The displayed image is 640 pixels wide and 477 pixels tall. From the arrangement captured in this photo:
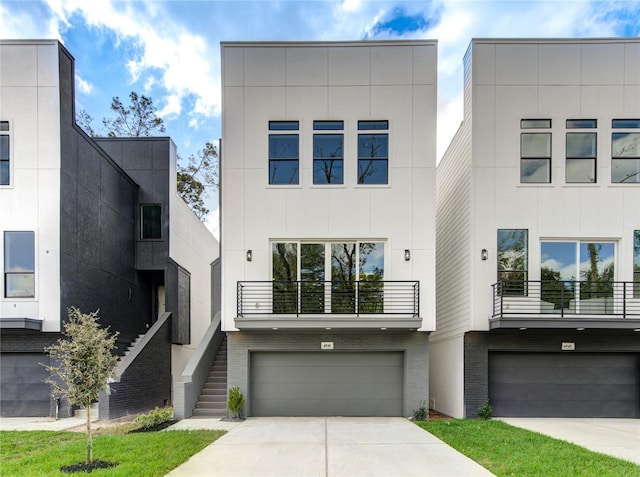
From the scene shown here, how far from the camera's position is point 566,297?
9805 mm

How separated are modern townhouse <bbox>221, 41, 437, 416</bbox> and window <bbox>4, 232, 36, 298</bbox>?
5.10 metres

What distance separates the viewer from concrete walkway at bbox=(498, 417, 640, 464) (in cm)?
702

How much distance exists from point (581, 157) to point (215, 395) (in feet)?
37.7

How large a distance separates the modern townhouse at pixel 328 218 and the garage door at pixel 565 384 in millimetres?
2206

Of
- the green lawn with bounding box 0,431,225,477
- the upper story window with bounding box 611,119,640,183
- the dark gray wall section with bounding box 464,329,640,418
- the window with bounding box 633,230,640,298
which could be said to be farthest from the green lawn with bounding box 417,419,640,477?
the upper story window with bounding box 611,119,640,183

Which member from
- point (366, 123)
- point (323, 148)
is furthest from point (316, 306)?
point (366, 123)

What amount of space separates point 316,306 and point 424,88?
20.5 ft

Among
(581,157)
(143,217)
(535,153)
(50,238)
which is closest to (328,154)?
(535,153)

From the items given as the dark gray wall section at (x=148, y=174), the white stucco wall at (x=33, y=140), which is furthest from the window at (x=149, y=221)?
the white stucco wall at (x=33, y=140)

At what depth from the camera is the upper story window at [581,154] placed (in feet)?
33.4

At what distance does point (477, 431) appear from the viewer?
816 cm

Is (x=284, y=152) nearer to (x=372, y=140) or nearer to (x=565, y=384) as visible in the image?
(x=372, y=140)

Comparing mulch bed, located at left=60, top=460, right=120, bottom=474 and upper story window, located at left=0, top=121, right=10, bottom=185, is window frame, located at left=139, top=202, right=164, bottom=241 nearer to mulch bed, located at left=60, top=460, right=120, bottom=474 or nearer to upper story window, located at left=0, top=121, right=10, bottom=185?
upper story window, located at left=0, top=121, right=10, bottom=185

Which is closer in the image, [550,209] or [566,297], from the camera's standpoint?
[566,297]
